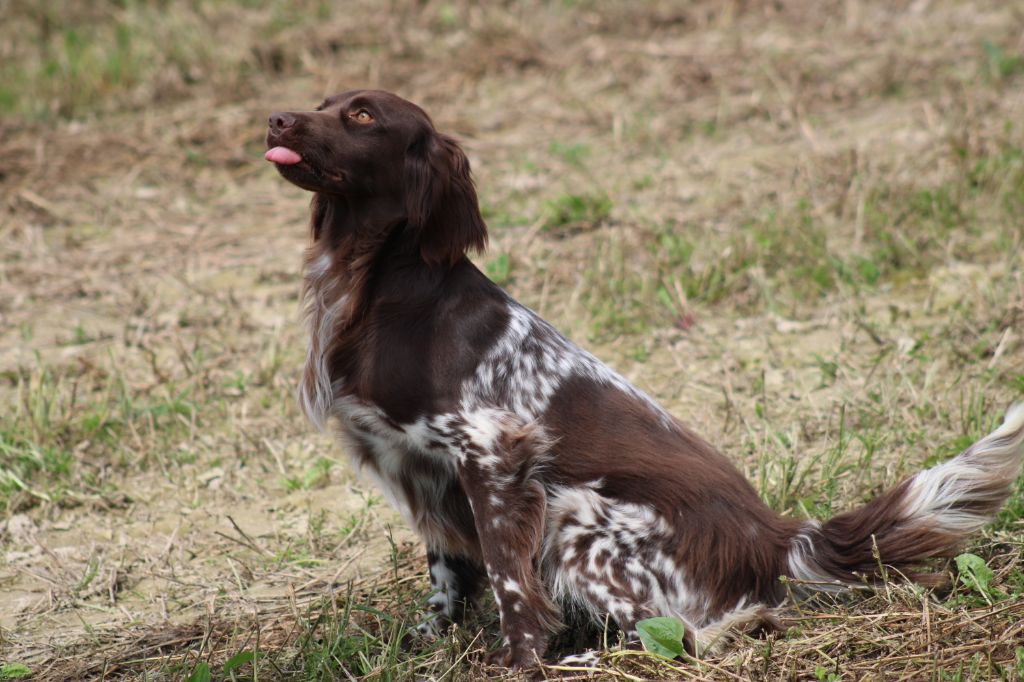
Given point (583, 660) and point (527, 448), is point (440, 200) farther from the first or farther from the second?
point (583, 660)

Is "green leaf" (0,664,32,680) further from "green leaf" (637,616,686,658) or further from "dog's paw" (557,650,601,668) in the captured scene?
"green leaf" (637,616,686,658)

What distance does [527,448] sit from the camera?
3.40 metres

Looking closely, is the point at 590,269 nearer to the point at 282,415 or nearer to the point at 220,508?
the point at 282,415

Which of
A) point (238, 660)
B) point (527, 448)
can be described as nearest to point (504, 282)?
point (527, 448)

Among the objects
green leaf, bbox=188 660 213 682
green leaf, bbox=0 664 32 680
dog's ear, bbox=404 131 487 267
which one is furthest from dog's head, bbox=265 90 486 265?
green leaf, bbox=0 664 32 680

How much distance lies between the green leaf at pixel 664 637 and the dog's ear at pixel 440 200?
1.20 m

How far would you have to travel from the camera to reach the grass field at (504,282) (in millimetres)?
3717

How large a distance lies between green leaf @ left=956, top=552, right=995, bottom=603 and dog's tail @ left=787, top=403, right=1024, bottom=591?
0.08m

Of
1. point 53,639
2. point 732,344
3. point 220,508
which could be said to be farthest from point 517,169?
point 53,639

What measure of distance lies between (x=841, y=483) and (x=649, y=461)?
44.2 inches

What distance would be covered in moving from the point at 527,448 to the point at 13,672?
5.52 feet

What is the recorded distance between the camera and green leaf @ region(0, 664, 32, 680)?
3.53m

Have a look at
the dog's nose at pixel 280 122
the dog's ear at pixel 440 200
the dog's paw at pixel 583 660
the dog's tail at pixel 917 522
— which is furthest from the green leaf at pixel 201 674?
the dog's tail at pixel 917 522

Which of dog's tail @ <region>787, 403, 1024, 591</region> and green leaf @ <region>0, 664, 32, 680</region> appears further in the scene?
green leaf @ <region>0, 664, 32, 680</region>
